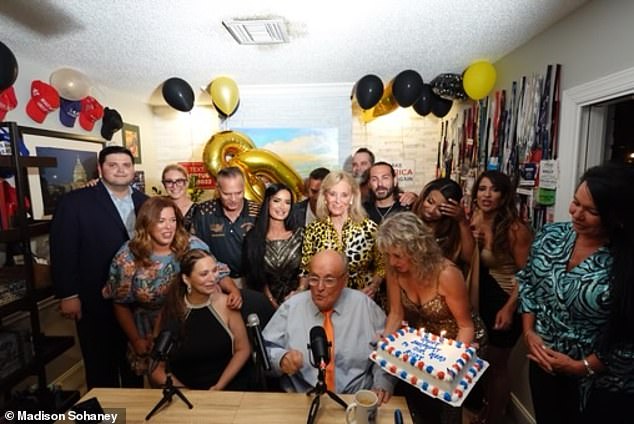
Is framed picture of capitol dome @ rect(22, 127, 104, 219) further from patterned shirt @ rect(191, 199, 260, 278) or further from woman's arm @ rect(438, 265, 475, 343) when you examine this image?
woman's arm @ rect(438, 265, 475, 343)

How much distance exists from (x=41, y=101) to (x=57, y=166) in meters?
0.52

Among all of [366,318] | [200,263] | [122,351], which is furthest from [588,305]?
[122,351]

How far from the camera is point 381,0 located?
178 cm

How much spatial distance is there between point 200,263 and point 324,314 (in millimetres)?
614

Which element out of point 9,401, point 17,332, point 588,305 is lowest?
point 9,401

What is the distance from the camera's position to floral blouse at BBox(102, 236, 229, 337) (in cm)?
177

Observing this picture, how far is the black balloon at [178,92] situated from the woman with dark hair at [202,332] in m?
2.17

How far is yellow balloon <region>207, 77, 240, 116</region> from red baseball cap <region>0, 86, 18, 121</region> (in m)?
1.51

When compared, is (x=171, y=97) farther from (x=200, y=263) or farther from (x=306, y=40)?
(x=200, y=263)

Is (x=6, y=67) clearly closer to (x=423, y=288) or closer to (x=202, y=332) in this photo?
(x=202, y=332)

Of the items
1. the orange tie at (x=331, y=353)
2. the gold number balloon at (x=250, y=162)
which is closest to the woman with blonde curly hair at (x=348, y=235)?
the orange tie at (x=331, y=353)

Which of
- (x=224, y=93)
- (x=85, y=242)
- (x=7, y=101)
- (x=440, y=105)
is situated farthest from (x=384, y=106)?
(x=7, y=101)

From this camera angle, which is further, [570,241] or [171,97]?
[171,97]

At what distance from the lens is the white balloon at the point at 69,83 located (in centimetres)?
272
